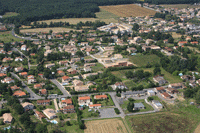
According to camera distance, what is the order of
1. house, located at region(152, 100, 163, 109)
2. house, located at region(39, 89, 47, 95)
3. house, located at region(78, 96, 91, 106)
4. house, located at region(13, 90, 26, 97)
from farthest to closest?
house, located at region(39, 89, 47, 95)
house, located at region(13, 90, 26, 97)
house, located at region(78, 96, 91, 106)
house, located at region(152, 100, 163, 109)

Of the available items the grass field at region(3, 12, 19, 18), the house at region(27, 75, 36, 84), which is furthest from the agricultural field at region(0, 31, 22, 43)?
the house at region(27, 75, 36, 84)

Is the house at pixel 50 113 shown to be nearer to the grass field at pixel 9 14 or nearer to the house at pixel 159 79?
the house at pixel 159 79

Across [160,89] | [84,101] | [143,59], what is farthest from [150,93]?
[143,59]

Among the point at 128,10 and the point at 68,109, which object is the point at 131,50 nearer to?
the point at 68,109

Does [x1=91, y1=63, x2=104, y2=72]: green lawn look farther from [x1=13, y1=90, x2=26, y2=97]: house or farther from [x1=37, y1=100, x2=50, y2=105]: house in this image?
[x1=13, y1=90, x2=26, y2=97]: house

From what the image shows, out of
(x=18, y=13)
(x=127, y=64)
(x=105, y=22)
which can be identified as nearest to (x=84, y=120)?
(x=127, y=64)

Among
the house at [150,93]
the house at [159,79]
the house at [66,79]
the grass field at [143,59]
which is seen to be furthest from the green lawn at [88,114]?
the grass field at [143,59]

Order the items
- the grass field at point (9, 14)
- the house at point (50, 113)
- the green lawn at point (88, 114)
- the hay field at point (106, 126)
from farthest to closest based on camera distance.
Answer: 1. the grass field at point (9, 14)
2. the green lawn at point (88, 114)
3. the house at point (50, 113)
4. the hay field at point (106, 126)

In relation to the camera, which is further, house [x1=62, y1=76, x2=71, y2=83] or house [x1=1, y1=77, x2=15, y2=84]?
house [x1=62, y1=76, x2=71, y2=83]
